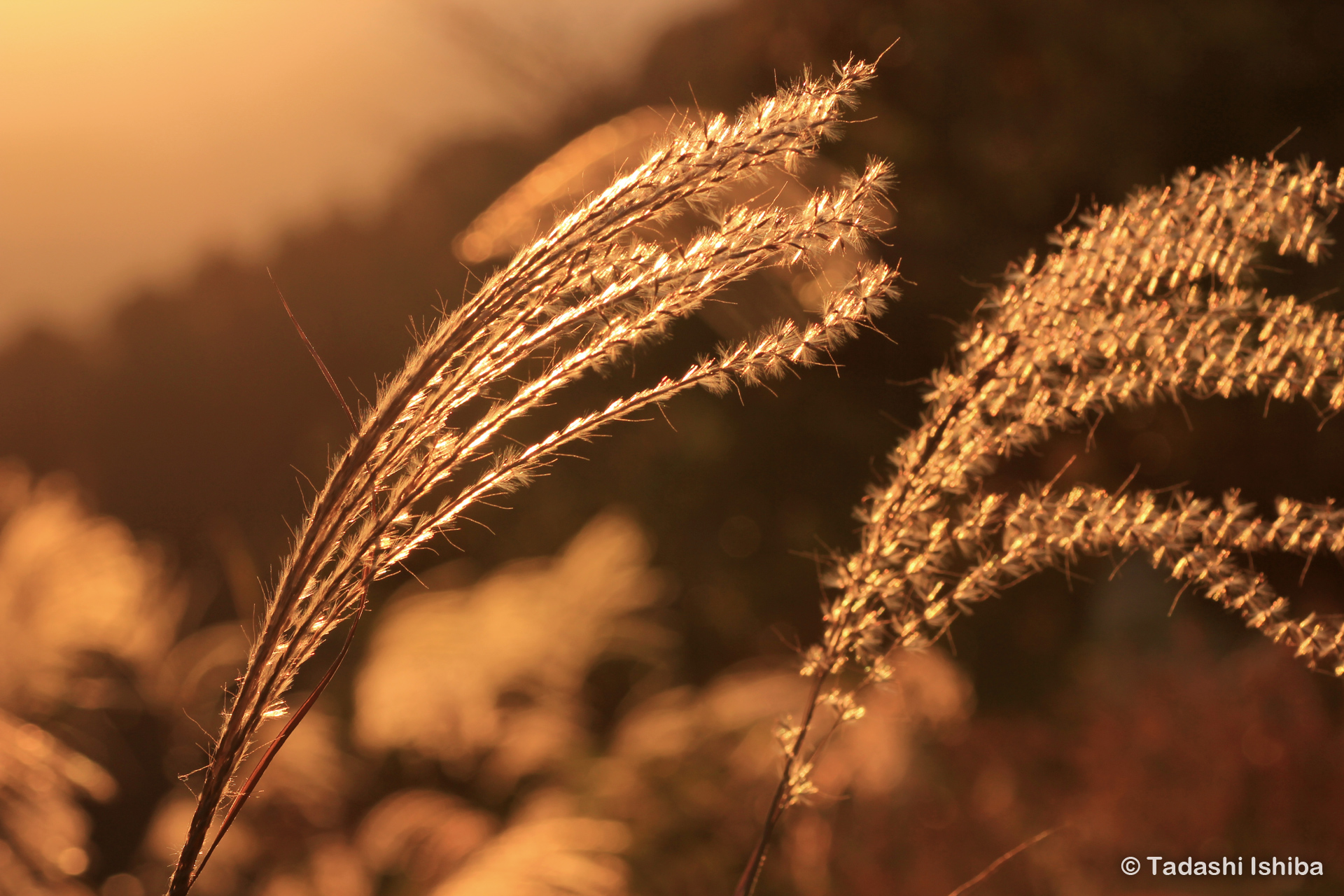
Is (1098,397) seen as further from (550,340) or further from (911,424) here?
(911,424)

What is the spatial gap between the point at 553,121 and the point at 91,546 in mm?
2535

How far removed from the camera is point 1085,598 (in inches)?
133

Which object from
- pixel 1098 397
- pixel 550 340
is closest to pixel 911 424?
pixel 1098 397

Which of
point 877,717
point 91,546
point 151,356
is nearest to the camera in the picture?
point 91,546

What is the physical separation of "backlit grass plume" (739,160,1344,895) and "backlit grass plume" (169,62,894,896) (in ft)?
0.63

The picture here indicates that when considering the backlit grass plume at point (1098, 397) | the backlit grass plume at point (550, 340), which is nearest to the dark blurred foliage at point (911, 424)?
the backlit grass plume at point (1098, 397)

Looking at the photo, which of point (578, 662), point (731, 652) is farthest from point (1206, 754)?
point (578, 662)

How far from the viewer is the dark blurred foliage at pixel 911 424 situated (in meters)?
2.39

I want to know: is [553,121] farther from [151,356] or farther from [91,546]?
[91,546]

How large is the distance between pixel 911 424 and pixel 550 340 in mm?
2661

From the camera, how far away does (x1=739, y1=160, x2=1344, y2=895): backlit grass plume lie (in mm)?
558

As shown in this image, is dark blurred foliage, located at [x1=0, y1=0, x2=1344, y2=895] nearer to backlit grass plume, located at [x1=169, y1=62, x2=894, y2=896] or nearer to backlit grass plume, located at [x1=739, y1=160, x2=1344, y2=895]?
backlit grass plume, located at [x1=739, y1=160, x2=1344, y2=895]

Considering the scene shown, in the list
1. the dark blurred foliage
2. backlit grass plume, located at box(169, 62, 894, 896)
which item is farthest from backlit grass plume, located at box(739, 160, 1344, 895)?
the dark blurred foliage

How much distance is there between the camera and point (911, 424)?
292 centimetres
